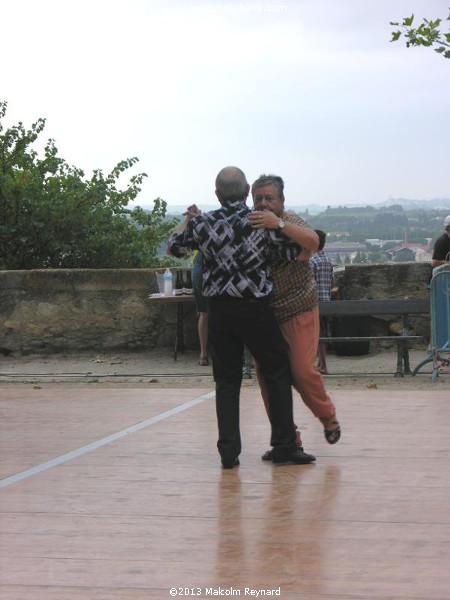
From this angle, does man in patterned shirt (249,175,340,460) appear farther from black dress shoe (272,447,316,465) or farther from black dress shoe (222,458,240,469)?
black dress shoe (222,458,240,469)

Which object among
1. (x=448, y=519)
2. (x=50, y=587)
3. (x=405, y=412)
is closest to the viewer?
(x=50, y=587)

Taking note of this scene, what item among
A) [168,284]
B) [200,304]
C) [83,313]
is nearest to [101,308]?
[83,313]

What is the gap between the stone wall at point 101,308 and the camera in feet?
47.0

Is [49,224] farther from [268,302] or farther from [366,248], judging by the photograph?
[268,302]

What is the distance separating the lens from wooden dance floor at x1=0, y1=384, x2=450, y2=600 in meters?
4.45

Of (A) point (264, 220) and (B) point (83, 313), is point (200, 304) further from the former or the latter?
(A) point (264, 220)

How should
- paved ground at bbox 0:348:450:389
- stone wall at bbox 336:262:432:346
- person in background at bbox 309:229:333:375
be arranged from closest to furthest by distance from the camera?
paved ground at bbox 0:348:450:389 → person in background at bbox 309:229:333:375 → stone wall at bbox 336:262:432:346

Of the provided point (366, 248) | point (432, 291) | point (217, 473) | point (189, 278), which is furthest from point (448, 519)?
Result: point (366, 248)

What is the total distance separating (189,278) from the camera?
14430mm

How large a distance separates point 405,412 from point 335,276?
19.4 ft

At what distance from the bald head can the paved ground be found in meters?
5.38

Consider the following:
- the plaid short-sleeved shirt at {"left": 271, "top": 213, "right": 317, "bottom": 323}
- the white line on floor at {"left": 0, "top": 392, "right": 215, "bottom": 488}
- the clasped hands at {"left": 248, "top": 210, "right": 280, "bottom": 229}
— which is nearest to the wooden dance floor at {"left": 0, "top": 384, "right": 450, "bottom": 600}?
the white line on floor at {"left": 0, "top": 392, "right": 215, "bottom": 488}

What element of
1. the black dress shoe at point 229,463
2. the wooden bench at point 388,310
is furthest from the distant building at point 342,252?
the black dress shoe at point 229,463

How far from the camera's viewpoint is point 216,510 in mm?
5664
